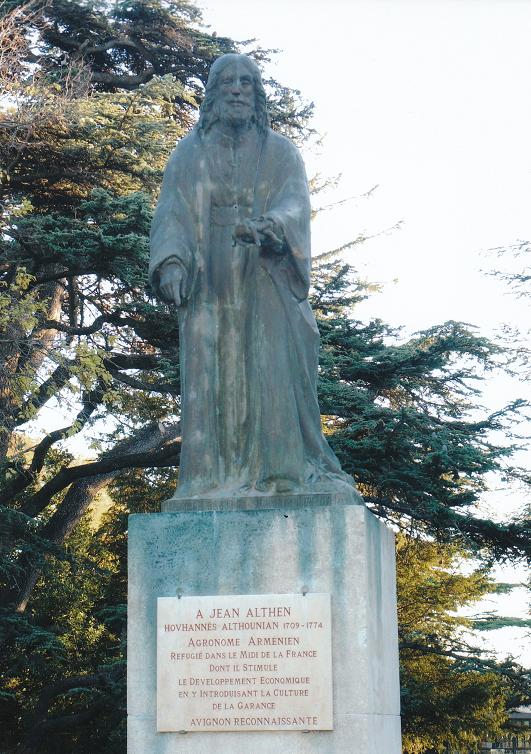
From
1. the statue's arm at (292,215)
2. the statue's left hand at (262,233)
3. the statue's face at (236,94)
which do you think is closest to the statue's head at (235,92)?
the statue's face at (236,94)

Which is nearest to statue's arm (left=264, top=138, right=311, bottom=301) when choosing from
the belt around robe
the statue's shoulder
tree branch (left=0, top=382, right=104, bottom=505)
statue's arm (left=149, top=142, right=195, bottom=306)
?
the statue's shoulder

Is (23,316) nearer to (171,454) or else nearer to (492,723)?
(171,454)

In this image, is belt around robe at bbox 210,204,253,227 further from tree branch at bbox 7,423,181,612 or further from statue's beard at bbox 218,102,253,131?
tree branch at bbox 7,423,181,612

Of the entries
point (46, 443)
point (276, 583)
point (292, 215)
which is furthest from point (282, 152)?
point (46, 443)

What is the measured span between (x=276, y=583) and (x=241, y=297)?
1920 mm

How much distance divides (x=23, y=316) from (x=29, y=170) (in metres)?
4.32

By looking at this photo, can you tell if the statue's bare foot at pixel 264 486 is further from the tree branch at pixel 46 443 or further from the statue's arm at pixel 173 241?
the tree branch at pixel 46 443

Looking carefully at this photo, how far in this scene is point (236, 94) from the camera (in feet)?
29.1

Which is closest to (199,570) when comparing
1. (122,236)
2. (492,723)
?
(122,236)

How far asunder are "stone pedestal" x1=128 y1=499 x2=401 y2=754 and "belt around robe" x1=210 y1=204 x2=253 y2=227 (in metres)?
1.99

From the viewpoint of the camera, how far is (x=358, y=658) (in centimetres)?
775

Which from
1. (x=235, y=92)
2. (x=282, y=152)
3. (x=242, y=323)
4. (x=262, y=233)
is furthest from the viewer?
(x=282, y=152)

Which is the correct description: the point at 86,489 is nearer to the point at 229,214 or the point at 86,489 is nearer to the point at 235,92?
the point at 229,214

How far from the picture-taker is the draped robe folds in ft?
27.7
